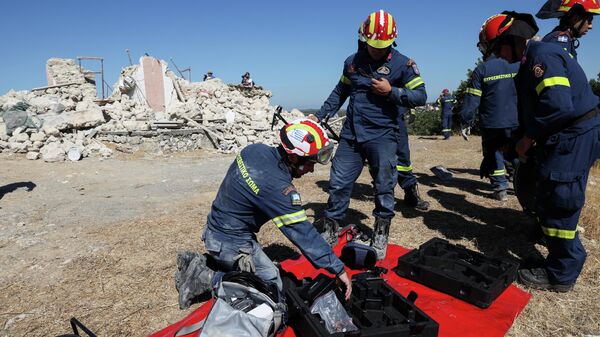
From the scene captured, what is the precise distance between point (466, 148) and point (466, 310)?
10078 millimetres

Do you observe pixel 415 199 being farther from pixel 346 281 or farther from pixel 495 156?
pixel 346 281

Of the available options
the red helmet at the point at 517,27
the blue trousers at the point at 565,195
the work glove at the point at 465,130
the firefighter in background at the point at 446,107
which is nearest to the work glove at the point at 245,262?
the blue trousers at the point at 565,195

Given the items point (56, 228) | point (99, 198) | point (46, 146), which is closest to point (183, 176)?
point (99, 198)

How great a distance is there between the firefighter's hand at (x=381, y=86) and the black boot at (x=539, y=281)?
6.65ft

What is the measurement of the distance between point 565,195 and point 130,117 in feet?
49.8

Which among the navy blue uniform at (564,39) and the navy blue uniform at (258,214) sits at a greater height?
the navy blue uniform at (564,39)

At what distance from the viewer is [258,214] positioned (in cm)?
291

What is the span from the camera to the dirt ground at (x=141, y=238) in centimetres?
292

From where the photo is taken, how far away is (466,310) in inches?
109

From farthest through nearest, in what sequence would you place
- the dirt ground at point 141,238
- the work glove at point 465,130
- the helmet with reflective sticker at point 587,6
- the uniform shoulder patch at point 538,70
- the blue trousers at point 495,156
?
the work glove at point 465,130 → the blue trousers at point 495,156 → the helmet with reflective sticker at point 587,6 → the dirt ground at point 141,238 → the uniform shoulder patch at point 538,70

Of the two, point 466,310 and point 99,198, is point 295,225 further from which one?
point 99,198

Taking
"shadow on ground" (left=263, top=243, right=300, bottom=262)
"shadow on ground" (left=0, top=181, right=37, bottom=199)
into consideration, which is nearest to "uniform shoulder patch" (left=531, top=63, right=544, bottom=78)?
"shadow on ground" (left=263, top=243, right=300, bottom=262)

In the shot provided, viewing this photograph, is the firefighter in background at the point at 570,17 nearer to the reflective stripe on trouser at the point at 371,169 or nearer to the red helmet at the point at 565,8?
the red helmet at the point at 565,8

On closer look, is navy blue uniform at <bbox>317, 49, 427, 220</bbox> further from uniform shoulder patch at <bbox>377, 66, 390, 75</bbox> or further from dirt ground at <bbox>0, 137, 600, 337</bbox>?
dirt ground at <bbox>0, 137, 600, 337</bbox>
